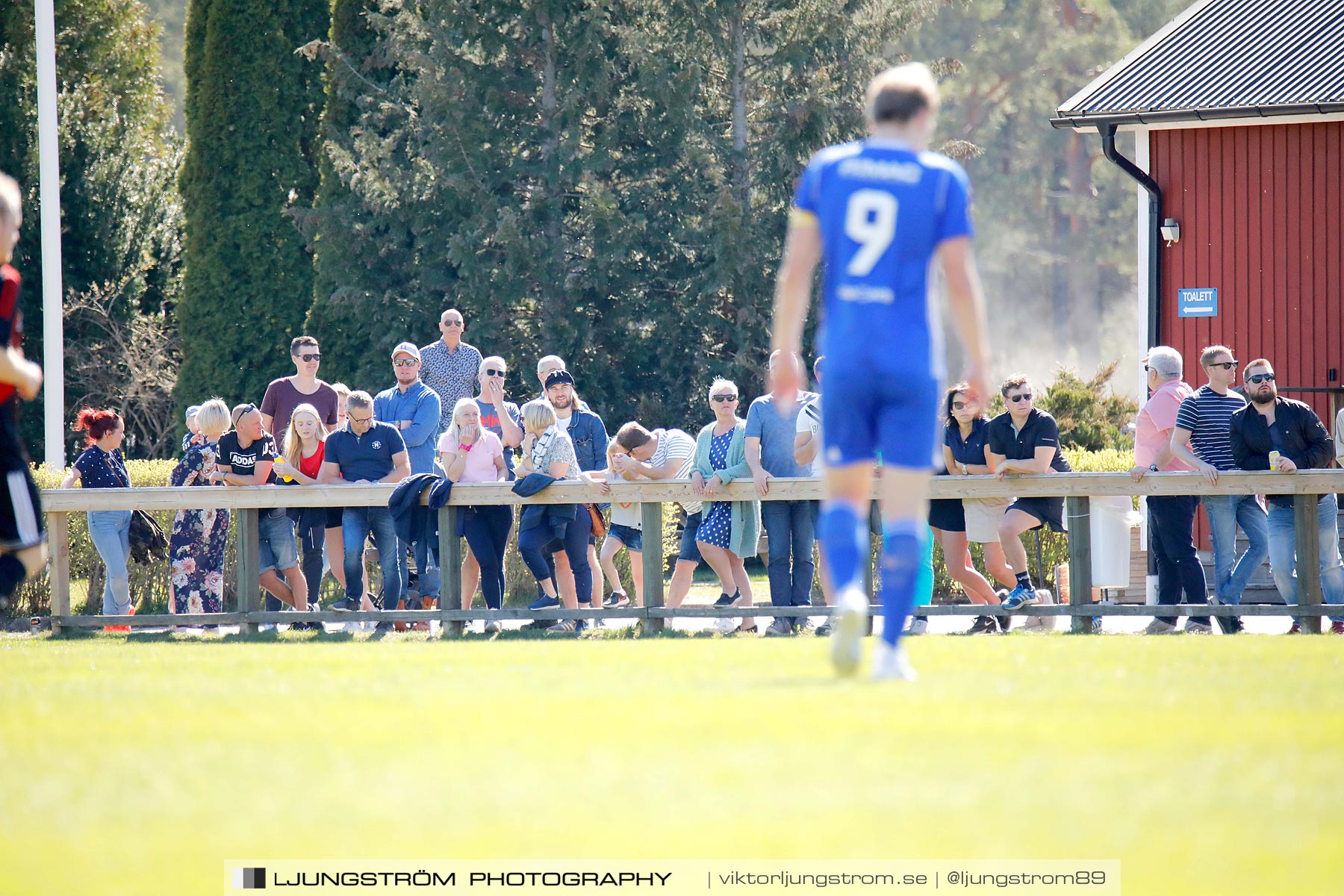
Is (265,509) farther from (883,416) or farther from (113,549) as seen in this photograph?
(883,416)

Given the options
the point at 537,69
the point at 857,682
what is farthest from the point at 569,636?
the point at 537,69

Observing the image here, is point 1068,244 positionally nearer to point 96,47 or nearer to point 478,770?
point 96,47

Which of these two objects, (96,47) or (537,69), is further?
(96,47)

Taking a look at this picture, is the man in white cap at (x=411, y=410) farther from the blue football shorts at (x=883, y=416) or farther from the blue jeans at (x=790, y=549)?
the blue football shorts at (x=883, y=416)

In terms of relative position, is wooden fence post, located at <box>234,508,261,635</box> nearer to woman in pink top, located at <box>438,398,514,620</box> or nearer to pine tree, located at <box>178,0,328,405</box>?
woman in pink top, located at <box>438,398,514,620</box>

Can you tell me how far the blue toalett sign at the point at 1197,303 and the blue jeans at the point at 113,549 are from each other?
1104 centimetres

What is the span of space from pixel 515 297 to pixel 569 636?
1399 centimetres

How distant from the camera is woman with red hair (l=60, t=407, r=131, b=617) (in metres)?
12.5

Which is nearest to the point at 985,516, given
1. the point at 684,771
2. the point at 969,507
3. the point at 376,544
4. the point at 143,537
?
the point at 969,507

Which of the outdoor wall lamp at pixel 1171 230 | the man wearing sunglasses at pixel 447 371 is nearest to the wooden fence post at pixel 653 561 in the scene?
the man wearing sunglasses at pixel 447 371

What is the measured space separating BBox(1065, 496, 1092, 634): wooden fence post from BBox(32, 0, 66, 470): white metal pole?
512 inches

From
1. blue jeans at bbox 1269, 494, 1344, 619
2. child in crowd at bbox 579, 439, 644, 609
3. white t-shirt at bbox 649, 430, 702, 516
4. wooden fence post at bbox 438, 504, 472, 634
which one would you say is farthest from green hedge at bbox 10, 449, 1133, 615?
wooden fence post at bbox 438, 504, 472, 634

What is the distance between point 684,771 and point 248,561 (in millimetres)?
8100

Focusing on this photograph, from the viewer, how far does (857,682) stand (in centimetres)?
539
